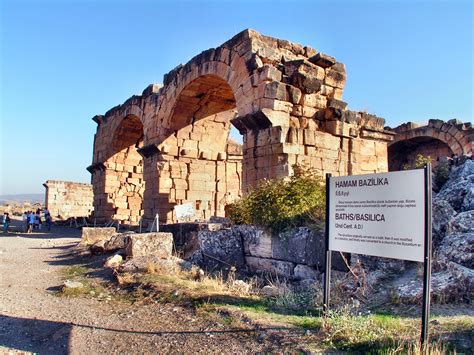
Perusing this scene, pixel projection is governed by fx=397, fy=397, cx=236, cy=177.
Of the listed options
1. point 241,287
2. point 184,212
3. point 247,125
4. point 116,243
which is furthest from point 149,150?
point 241,287

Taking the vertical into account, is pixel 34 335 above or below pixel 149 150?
below

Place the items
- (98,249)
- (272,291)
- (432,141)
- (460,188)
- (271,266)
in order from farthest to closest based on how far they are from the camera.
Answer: (432,141) → (98,249) → (271,266) → (460,188) → (272,291)

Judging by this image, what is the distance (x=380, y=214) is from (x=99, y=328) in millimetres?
2975

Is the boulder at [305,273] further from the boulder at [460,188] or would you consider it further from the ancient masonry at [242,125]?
the ancient masonry at [242,125]

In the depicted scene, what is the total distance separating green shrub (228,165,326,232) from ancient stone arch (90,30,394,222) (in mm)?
1858

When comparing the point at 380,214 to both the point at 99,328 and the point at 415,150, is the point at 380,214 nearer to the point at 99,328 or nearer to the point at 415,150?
the point at 99,328

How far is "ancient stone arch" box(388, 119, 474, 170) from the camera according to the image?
1792 cm

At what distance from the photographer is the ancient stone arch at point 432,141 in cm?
1792

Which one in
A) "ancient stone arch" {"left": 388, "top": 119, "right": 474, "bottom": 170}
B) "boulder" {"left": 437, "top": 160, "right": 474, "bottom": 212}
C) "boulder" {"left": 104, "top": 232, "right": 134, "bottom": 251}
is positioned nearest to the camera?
"boulder" {"left": 437, "top": 160, "right": 474, "bottom": 212}

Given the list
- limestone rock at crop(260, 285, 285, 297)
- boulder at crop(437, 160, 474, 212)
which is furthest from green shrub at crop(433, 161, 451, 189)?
limestone rock at crop(260, 285, 285, 297)

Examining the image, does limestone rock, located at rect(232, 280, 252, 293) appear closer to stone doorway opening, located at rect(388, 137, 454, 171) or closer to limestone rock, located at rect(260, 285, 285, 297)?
limestone rock, located at rect(260, 285, 285, 297)

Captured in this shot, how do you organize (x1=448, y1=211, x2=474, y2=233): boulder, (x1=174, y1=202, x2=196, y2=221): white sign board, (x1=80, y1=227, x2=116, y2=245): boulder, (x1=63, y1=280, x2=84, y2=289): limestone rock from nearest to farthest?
(x1=448, y1=211, x2=474, y2=233): boulder
(x1=63, y1=280, x2=84, y2=289): limestone rock
(x1=80, y1=227, x2=116, y2=245): boulder
(x1=174, y1=202, x2=196, y2=221): white sign board

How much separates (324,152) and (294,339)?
22.6ft

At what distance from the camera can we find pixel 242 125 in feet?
31.8
